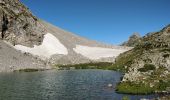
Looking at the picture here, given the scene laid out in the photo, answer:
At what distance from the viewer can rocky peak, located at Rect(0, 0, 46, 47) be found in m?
177

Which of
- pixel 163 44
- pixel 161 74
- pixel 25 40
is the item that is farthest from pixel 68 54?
pixel 161 74

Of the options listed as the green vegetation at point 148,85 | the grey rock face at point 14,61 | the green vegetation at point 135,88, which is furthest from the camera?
the grey rock face at point 14,61

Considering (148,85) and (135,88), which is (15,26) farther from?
(148,85)

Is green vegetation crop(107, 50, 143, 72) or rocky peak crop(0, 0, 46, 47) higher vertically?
rocky peak crop(0, 0, 46, 47)

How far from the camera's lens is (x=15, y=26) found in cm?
18625

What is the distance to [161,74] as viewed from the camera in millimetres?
66750

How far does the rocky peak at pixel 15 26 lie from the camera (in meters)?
177

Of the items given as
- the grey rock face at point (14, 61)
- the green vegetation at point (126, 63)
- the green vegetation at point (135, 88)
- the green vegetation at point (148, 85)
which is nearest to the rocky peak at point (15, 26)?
the grey rock face at point (14, 61)

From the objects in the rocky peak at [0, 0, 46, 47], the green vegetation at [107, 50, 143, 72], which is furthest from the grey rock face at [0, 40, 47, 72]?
the green vegetation at [107, 50, 143, 72]

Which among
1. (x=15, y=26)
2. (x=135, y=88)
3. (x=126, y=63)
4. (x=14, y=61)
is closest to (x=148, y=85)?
(x=135, y=88)

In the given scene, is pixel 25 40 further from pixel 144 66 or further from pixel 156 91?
pixel 156 91

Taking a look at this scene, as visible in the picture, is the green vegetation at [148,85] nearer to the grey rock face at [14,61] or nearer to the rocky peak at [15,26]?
the grey rock face at [14,61]

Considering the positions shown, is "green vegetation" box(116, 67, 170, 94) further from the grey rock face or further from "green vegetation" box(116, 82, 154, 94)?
the grey rock face

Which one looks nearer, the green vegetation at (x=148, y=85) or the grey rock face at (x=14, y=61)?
the green vegetation at (x=148, y=85)
